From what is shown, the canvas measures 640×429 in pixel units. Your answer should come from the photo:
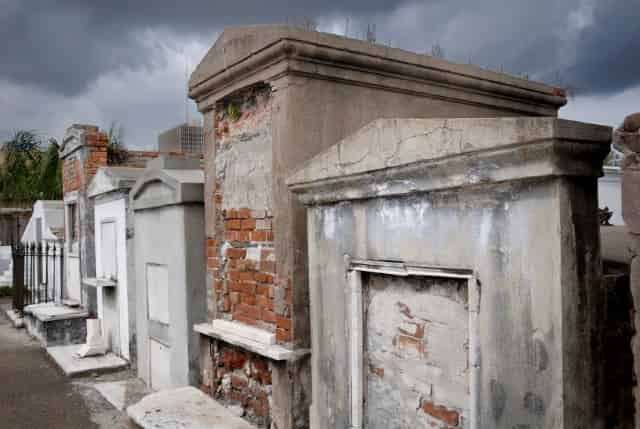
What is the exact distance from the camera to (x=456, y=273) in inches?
94.3

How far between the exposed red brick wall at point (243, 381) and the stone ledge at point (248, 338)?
151 millimetres

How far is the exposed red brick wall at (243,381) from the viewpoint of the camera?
4020mm

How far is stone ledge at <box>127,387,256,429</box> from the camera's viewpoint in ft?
12.7

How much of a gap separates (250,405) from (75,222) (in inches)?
321

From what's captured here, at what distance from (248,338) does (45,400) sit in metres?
4.14

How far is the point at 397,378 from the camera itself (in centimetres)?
280

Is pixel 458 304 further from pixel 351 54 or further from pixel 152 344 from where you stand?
pixel 152 344

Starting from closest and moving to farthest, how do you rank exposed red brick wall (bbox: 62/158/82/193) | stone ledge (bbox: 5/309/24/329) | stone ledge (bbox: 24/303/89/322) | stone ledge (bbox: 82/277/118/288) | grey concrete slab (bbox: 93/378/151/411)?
grey concrete slab (bbox: 93/378/151/411), stone ledge (bbox: 82/277/118/288), stone ledge (bbox: 24/303/89/322), exposed red brick wall (bbox: 62/158/82/193), stone ledge (bbox: 5/309/24/329)

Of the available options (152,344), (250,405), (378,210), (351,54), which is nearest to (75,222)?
(152,344)

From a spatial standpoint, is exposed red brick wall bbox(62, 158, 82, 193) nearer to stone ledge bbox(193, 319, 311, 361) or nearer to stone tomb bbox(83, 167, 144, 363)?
stone tomb bbox(83, 167, 144, 363)

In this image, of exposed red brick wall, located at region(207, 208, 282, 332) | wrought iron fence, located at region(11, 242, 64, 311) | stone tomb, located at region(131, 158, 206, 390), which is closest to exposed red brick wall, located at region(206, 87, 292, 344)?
exposed red brick wall, located at region(207, 208, 282, 332)

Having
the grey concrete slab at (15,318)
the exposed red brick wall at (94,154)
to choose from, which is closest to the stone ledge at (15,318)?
the grey concrete slab at (15,318)

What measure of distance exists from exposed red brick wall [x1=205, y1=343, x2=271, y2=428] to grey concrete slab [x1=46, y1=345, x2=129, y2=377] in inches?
146

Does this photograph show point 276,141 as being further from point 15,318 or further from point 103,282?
point 15,318
